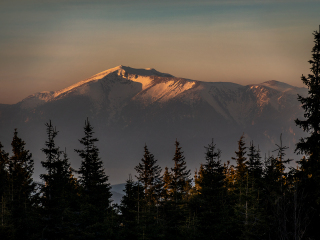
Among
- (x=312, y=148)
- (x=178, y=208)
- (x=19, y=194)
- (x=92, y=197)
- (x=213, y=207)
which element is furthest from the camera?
(x=19, y=194)

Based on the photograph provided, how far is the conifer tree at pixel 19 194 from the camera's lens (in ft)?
142

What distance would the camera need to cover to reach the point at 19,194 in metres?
49.8


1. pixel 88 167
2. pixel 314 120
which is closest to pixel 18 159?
pixel 88 167

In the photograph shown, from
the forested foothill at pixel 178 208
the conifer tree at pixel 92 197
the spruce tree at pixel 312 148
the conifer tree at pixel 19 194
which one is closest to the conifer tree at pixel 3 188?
the forested foothill at pixel 178 208

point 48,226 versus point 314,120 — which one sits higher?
point 314,120

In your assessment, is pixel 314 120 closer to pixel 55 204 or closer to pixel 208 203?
pixel 208 203

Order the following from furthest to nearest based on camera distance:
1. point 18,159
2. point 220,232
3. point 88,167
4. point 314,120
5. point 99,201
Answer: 1. point 18,159
2. point 88,167
3. point 99,201
4. point 220,232
5. point 314,120

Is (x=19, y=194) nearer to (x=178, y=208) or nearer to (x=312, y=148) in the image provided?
(x=178, y=208)

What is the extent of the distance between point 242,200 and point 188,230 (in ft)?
16.3

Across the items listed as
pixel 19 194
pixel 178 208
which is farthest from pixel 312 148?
pixel 19 194

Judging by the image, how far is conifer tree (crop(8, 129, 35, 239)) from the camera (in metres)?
43.3

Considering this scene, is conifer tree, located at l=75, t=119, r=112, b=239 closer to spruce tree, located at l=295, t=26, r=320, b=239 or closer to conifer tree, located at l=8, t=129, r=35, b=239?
conifer tree, located at l=8, t=129, r=35, b=239

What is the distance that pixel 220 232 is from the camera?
35.9m

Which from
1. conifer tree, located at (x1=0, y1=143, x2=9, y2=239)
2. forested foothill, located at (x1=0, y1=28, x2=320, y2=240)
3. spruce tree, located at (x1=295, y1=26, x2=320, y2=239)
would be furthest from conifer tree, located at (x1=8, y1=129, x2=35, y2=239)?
spruce tree, located at (x1=295, y1=26, x2=320, y2=239)
